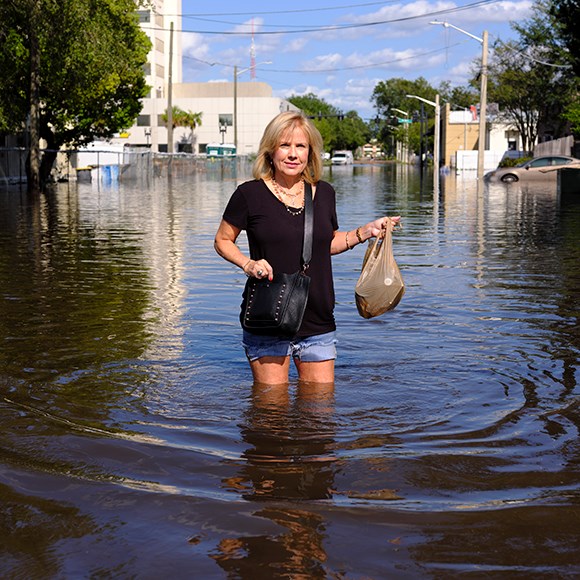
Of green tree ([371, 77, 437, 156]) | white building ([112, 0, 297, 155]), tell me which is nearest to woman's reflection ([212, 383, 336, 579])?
white building ([112, 0, 297, 155])

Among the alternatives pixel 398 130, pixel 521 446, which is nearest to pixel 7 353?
pixel 521 446

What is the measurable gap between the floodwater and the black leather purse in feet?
1.84

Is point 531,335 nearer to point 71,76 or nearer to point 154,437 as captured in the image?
point 154,437

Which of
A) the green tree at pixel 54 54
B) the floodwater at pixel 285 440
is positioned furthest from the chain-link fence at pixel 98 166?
the floodwater at pixel 285 440

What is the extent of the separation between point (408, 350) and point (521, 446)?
268cm

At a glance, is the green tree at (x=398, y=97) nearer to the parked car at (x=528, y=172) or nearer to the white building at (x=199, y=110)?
the white building at (x=199, y=110)

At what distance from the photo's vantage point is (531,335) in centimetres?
814

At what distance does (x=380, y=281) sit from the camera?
564cm

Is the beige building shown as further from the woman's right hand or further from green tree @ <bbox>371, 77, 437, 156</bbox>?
the woman's right hand

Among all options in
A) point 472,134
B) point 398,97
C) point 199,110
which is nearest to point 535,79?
point 472,134

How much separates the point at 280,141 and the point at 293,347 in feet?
3.65

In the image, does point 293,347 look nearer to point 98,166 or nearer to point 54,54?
point 54,54

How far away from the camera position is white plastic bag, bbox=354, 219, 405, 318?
562 centimetres

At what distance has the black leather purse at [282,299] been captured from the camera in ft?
16.7
